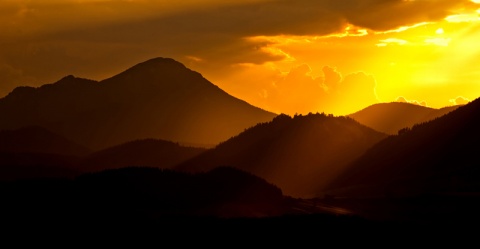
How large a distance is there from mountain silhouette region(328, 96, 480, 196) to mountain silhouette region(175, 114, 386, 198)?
10.5 m

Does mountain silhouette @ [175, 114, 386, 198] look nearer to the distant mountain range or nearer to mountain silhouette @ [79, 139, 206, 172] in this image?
mountain silhouette @ [79, 139, 206, 172]

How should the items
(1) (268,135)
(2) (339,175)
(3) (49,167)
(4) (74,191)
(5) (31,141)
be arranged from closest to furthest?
1. (4) (74,191)
2. (3) (49,167)
3. (2) (339,175)
4. (1) (268,135)
5. (5) (31,141)

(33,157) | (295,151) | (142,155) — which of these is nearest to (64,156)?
(33,157)

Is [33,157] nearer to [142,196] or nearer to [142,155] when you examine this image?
[142,155]

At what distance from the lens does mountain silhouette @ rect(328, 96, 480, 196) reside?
284ft

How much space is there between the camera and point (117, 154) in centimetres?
16350

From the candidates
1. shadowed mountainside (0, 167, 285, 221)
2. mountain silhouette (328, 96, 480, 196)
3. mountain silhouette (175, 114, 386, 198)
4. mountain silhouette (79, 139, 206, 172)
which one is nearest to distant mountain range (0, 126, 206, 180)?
mountain silhouette (79, 139, 206, 172)

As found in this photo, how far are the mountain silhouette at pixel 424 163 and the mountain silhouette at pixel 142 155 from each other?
49.4m

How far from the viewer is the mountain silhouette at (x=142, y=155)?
15500cm

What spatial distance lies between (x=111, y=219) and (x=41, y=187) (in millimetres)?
12786

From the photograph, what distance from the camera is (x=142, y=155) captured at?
543ft

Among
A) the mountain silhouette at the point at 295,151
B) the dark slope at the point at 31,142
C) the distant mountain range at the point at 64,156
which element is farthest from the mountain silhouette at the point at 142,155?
the dark slope at the point at 31,142

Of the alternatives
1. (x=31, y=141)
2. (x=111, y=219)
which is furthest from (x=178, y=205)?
(x=31, y=141)

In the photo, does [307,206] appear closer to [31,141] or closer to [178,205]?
[178,205]
